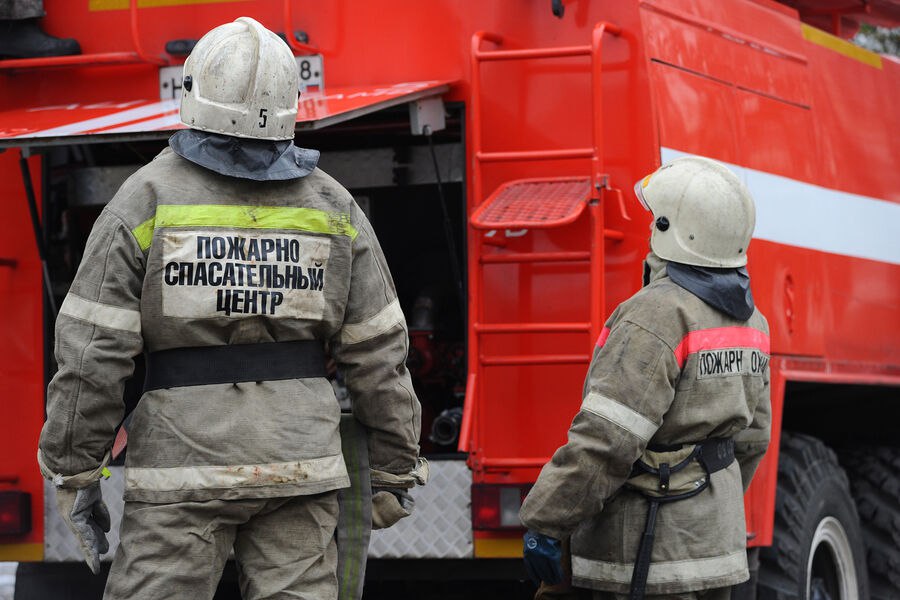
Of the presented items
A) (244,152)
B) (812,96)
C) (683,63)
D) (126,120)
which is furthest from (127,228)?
(812,96)

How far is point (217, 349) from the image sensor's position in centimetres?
368

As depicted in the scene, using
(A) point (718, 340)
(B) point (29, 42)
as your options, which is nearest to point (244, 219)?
(A) point (718, 340)

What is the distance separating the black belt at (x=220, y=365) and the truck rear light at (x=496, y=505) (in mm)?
1394

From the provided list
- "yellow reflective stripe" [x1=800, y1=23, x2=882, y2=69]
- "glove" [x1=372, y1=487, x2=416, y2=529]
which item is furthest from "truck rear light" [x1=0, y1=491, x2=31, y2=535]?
"yellow reflective stripe" [x1=800, y1=23, x2=882, y2=69]

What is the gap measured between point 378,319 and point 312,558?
1.97 feet

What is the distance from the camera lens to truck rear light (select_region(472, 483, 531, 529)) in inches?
196

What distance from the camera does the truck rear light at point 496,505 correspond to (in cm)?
497

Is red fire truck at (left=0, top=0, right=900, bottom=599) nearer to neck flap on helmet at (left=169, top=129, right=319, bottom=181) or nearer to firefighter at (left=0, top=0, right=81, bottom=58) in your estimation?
firefighter at (left=0, top=0, right=81, bottom=58)

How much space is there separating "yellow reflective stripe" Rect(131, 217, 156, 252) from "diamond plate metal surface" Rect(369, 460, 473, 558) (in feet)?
5.78

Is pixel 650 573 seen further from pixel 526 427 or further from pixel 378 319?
pixel 526 427

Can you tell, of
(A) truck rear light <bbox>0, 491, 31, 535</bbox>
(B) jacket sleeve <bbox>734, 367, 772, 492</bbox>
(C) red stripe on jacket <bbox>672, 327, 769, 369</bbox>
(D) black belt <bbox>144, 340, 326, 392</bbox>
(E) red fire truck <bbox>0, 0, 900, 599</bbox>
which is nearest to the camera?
(D) black belt <bbox>144, 340, 326, 392</bbox>

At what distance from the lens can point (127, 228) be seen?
3.58m

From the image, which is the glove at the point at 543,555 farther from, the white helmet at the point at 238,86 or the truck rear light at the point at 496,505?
the white helmet at the point at 238,86

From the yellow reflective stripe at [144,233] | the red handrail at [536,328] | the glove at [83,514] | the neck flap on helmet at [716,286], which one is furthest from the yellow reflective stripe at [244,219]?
the red handrail at [536,328]
